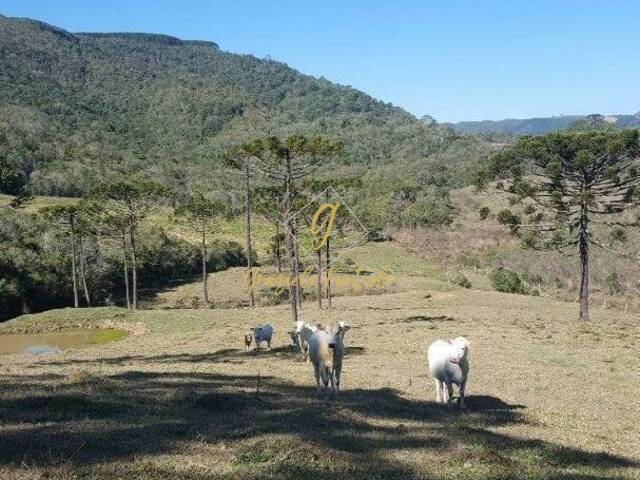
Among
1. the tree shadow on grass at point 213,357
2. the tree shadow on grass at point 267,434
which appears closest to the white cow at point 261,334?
the tree shadow on grass at point 213,357

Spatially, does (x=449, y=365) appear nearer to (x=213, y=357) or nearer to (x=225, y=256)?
(x=213, y=357)

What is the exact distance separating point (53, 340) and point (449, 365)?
28745 mm

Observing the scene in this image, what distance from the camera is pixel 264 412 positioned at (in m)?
12.3

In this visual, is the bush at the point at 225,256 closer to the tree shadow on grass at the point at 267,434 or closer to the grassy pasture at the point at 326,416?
the grassy pasture at the point at 326,416

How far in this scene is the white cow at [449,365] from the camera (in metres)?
14.7

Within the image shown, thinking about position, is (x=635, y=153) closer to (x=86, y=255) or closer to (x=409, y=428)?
(x=409, y=428)

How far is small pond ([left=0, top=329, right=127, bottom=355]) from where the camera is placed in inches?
1324

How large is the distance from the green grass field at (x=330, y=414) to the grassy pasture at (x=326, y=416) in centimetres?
4

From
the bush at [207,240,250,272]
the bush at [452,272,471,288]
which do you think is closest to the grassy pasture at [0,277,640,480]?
the bush at [452,272,471,288]

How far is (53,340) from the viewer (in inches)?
1432

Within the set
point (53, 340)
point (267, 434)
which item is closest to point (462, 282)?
point (53, 340)

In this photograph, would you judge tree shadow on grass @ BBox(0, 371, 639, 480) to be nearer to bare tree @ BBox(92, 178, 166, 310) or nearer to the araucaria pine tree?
the araucaria pine tree

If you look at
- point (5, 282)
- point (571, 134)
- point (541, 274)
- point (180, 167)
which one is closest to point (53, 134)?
point (180, 167)

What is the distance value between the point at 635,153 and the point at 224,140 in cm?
17031
